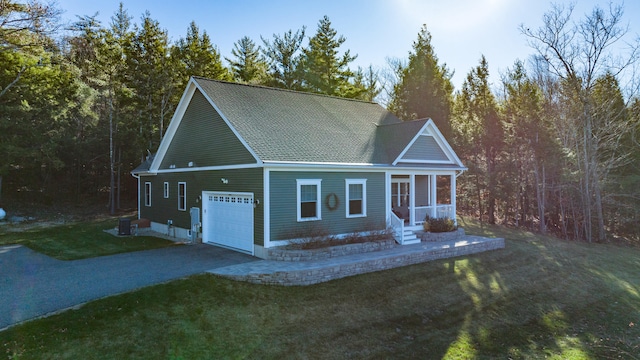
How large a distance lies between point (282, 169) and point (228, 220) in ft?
11.6

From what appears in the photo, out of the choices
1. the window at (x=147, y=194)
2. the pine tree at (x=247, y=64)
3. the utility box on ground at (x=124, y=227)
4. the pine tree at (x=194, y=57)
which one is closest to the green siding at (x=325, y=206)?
the utility box on ground at (x=124, y=227)

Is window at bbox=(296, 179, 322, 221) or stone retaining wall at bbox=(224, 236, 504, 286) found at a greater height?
window at bbox=(296, 179, 322, 221)

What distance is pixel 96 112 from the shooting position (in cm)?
3108

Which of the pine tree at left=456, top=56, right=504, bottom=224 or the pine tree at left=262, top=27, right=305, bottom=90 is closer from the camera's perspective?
the pine tree at left=456, top=56, right=504, bottom=224

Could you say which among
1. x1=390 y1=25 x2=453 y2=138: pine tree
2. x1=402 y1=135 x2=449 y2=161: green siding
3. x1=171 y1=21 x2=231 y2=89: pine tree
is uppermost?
x1=171 y1=21 x2=231 y2=89: pine tree

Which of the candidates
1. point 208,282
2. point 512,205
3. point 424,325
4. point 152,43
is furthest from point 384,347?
point 152,43

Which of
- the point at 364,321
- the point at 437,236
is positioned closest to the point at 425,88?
the point at 437,236

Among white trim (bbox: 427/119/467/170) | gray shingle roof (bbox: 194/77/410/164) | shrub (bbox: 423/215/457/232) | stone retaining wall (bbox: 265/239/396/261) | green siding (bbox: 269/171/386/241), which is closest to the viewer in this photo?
stone retaining wall (bbox: 265/239/396/261)

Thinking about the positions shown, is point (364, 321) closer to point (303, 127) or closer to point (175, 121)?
point (303, 127)

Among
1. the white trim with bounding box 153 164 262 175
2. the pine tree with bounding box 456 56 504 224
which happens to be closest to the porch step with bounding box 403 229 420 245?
the white trim with bounding box 153 164 262 175

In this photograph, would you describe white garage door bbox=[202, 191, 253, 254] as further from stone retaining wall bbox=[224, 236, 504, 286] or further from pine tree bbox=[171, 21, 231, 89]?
pine tree bbox=[171, 21, 231, 89]

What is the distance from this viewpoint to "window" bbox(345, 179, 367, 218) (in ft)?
47.8

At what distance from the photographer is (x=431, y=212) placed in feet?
56.8

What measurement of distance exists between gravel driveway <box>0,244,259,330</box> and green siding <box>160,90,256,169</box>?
11.2 ft
